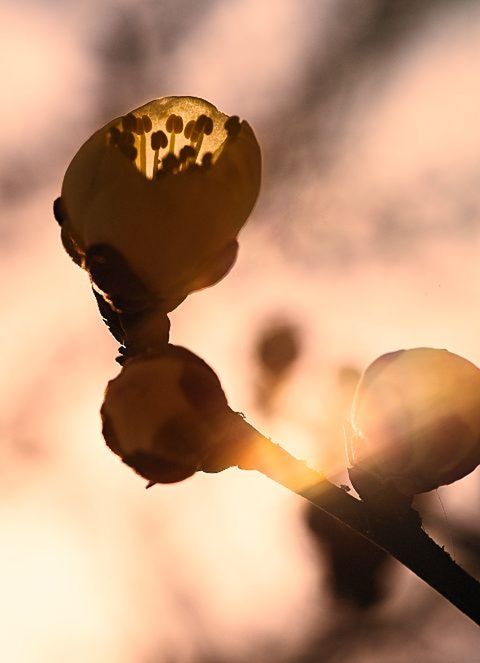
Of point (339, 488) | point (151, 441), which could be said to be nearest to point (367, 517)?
point (339, 488)

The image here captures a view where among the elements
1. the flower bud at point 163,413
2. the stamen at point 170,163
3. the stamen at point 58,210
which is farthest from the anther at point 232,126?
the flower bud at point 163,413

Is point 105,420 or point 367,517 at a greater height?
point 367,517

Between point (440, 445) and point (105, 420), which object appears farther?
point (440, 445)

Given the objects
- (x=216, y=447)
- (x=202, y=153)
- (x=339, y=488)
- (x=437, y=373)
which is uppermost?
(x=202, y=153)

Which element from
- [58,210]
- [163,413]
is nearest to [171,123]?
[58,210]

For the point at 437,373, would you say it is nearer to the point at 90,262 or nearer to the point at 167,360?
the point at 167,360

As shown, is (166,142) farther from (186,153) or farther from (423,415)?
(423,415)
